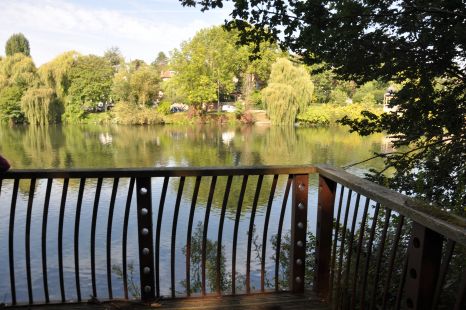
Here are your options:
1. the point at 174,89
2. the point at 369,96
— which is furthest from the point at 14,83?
the point at 369,96

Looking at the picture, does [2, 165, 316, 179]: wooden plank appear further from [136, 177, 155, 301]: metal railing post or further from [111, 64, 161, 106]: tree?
[111, 64, 161, 106]: tree

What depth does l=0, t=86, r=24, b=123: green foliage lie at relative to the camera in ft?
134

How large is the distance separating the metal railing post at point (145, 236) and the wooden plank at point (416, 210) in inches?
43.7

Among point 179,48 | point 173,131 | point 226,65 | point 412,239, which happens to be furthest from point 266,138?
point 412,239

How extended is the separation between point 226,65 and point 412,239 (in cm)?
4862

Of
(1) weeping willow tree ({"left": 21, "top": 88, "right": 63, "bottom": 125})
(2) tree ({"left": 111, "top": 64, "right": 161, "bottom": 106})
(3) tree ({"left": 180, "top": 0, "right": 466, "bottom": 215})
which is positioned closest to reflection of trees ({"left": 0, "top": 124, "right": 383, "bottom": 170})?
(1) weeping willow tree ({"left": 21, "top": 88, "right": 63, "bottom": 125})

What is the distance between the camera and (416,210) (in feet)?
4.83

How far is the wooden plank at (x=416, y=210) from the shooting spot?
1.25 m

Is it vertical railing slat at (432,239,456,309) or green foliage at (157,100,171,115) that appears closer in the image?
vertical railing slat at (432,239,456,309)

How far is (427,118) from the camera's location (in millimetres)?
3879

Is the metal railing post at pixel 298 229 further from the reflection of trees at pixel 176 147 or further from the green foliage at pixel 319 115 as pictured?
the green foliage at pixel 319 115

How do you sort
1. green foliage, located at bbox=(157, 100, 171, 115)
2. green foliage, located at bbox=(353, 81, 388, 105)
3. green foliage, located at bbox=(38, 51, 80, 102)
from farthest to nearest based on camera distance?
green foliage, located at bbox=(157, 100, 171, 115) → green foliage, located at bbox=(353, 81, 388, 105) → green foliage, located at bbox=(38, 51, 80, 102)

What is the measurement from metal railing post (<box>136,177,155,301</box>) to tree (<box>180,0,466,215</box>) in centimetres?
222

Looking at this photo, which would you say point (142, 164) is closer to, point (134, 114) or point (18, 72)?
point (134, 114)
